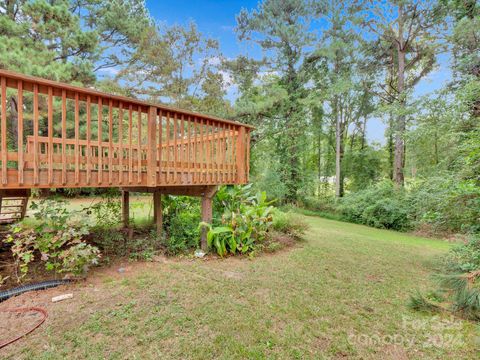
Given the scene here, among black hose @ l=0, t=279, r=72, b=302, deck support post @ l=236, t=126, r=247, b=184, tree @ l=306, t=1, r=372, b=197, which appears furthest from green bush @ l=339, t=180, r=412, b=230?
black hose @ l=0, t=279, r=72, b=302

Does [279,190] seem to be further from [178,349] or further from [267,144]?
[178,349]

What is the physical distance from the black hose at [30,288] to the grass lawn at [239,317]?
→ 108mm

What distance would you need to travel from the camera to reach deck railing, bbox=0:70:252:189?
7.86 feet

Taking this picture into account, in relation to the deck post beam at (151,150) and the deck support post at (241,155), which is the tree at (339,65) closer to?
the deck support post at (241,155)

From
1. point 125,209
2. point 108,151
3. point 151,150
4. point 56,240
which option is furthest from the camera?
point 125,209

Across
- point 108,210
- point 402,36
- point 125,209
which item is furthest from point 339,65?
point 108,210

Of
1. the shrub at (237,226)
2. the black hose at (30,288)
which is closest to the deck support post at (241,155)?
the shrub at (237,226)

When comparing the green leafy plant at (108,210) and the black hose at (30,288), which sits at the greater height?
the green leafy plant at (108,210)

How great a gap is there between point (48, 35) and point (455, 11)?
575 inches

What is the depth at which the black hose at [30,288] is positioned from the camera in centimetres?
262

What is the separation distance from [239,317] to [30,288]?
2340 millimetres

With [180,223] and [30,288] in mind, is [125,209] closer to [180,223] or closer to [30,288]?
[180,223]

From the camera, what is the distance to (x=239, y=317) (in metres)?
2.40

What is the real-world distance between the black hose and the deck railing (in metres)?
Answer: 1.19
